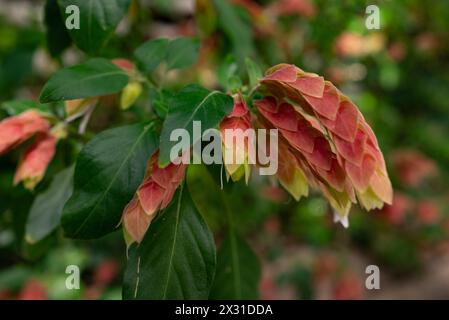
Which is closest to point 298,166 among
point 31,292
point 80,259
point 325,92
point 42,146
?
point 325,92

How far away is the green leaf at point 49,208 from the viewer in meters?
0.96

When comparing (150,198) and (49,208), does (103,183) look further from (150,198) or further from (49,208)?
(49,208)

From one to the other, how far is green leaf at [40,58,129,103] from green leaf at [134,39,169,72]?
0.16 ft

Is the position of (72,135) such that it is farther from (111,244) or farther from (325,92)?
(111,244)

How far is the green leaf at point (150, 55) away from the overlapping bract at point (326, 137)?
26cm

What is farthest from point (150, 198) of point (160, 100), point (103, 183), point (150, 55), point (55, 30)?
point (55, 30)

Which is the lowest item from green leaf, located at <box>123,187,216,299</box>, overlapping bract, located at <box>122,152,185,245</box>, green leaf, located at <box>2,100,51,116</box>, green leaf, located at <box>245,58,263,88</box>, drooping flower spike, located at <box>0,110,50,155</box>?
green leaf, located at <box>123,187,216,299</box>

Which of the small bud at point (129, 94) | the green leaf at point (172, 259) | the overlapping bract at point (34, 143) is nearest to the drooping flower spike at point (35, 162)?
the overlapping bract at point (34, 143)

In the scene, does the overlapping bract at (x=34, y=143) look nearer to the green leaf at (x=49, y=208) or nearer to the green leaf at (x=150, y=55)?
the green leaf at (x=49, y=208)

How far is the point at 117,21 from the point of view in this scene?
859mm

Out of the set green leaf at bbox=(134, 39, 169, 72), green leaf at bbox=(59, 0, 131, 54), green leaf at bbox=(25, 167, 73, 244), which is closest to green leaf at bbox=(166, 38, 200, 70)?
green leaf at bbox=(134, 39, 169, 72)

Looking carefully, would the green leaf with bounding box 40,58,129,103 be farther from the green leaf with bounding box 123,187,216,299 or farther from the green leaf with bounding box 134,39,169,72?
the green leaf with bounding box 123,187,216,299

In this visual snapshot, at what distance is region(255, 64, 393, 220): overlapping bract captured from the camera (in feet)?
2.24

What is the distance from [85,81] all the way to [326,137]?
363 mm
